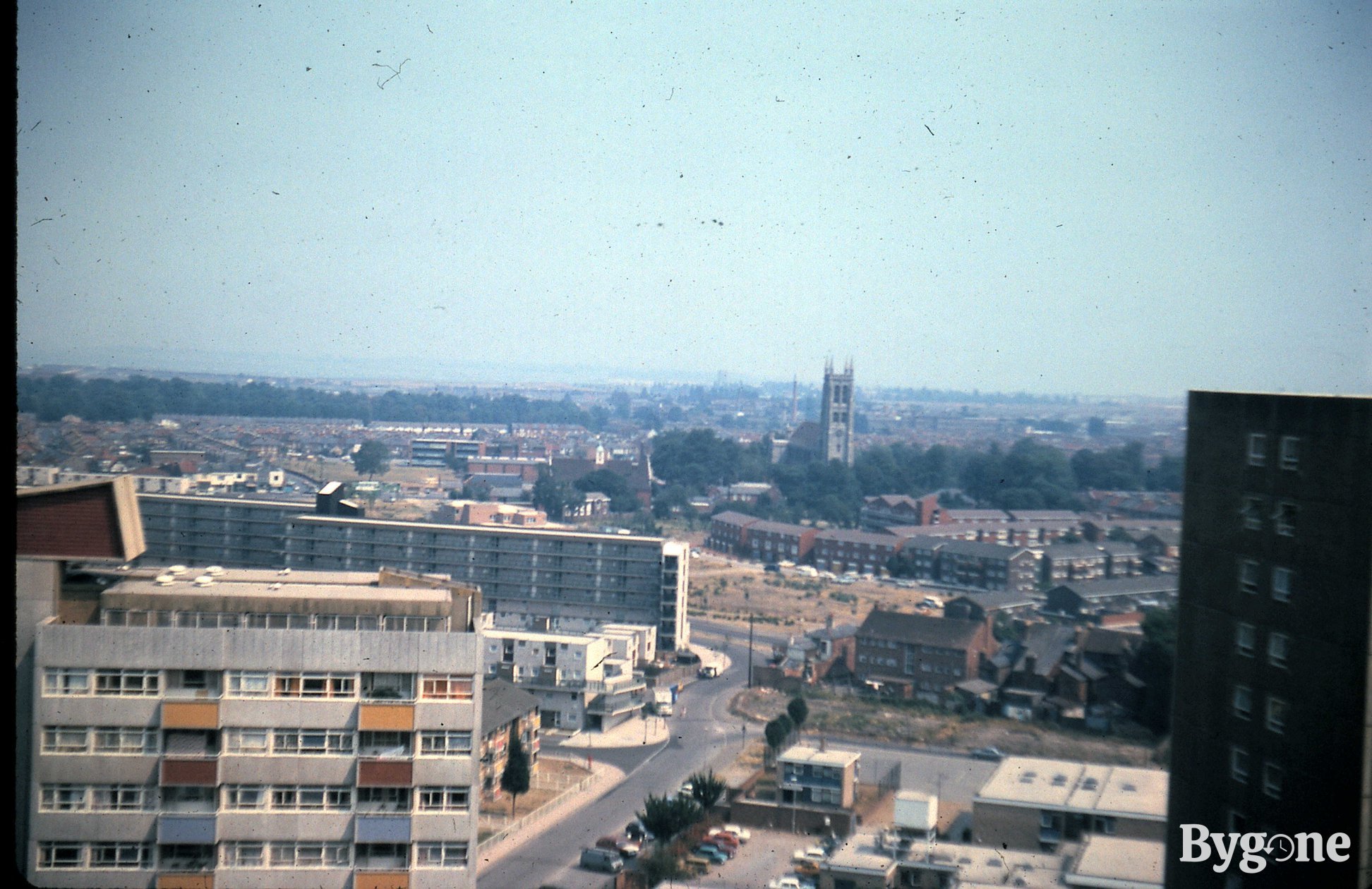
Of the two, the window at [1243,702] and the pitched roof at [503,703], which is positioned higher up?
the window at [1243,702]

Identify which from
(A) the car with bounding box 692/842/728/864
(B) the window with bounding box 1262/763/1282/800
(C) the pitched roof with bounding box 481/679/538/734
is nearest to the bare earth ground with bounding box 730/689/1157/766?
(B) the window with bounding box 1262/763/1282/800

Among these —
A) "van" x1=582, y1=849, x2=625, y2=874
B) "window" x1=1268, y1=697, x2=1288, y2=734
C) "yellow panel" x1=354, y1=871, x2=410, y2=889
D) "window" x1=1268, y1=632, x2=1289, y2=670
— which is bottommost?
"van" x1=582, y1=849, x2=625, y2=874

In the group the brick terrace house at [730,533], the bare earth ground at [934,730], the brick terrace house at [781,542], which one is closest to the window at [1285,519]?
the bare earth ground at [934,730]

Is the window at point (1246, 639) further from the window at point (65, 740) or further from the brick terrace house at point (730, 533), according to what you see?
the brick terrace house at point (730, 533)

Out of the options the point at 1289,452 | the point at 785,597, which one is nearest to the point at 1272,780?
the point at 1289,452

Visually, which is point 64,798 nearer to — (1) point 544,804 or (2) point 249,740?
(2) point 249,740

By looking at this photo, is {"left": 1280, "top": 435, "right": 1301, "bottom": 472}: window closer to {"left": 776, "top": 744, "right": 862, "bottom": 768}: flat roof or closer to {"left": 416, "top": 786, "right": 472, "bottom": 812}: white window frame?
{"left": 416, "top": 786, "right": 472, "bottom": 812}: white window frame
